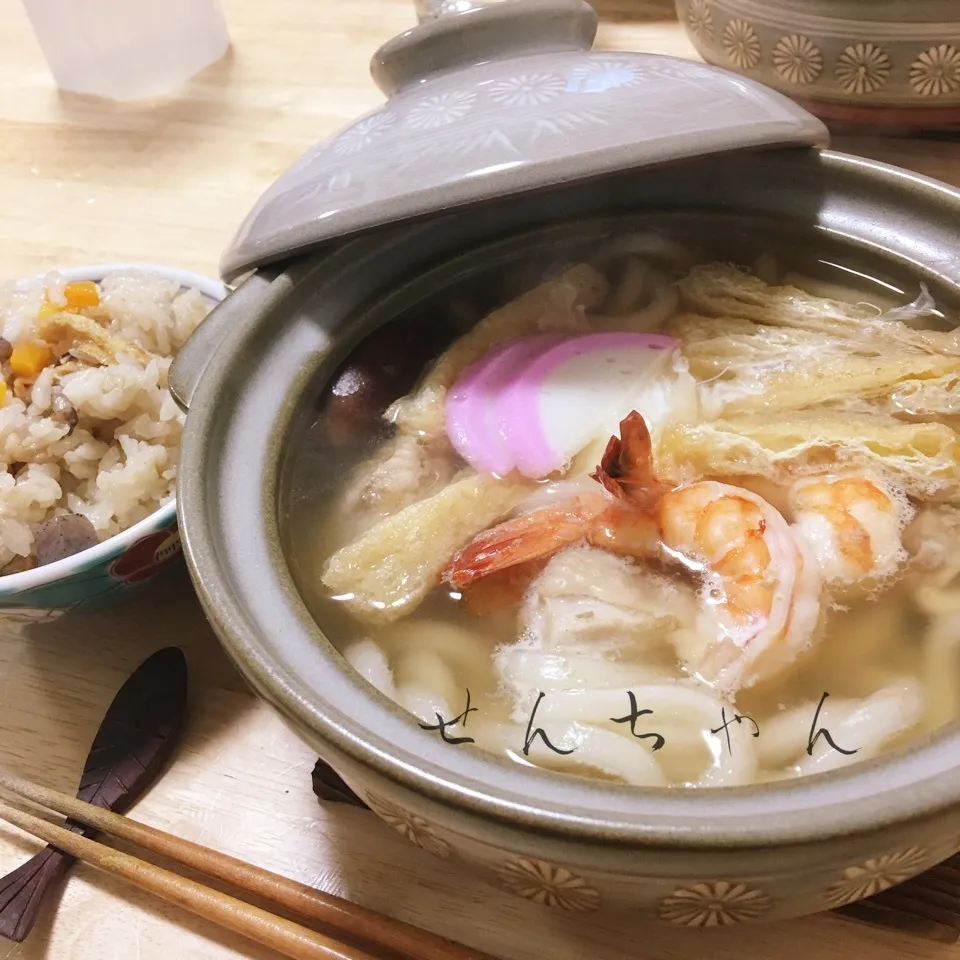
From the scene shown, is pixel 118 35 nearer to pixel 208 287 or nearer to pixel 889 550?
pixel 208 287

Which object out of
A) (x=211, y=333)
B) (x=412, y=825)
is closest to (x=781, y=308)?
(x=211, y=333)

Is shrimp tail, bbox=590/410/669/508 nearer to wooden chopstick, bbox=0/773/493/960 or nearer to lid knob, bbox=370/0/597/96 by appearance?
wooden chopstick, bbox=0/773/493/960

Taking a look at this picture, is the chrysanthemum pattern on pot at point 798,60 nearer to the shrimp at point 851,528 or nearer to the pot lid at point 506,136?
the pot lid at point 506,136

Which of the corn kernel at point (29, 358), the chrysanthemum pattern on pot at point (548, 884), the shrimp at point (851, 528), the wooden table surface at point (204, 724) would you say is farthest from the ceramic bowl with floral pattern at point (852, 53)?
the chrysanthemum pattern on pot at point (548, 884)

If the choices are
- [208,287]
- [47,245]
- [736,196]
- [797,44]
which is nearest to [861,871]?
[736,196]

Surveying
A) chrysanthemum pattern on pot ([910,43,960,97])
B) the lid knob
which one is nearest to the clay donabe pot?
the lid knob
